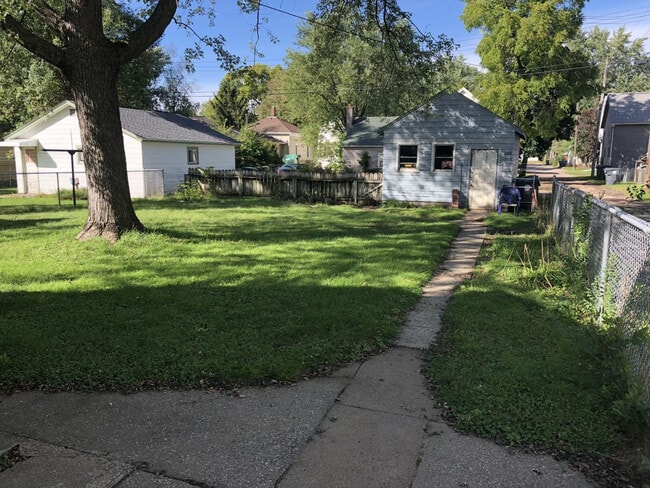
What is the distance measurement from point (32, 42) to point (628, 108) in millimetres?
41098

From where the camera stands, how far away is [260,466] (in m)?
3.12

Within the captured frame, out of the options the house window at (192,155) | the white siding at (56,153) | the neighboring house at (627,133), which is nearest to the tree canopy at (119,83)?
the white siding at (56,153)

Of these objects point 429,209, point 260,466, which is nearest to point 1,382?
point 260,466

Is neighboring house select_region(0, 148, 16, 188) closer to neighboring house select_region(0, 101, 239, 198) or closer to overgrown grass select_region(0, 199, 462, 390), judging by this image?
neighboring house select_region(0, 101, 239, 198)

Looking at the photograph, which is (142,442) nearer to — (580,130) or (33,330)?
(33,330)

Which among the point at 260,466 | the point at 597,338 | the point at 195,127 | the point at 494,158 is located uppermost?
the point at 195,127

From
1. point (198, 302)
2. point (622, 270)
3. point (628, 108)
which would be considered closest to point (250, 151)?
point (628, 108)

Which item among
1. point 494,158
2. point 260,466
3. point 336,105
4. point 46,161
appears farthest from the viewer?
point 336,105

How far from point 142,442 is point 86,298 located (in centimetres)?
359

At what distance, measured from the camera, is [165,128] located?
25172 mm

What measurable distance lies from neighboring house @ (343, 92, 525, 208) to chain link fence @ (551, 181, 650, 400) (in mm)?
10543

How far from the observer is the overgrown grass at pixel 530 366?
350 centimetres

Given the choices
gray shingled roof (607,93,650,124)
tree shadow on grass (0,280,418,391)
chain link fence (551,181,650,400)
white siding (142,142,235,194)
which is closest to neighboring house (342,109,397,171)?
white siding (142,142,235,194)

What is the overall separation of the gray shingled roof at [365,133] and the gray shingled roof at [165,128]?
10.7 meters
